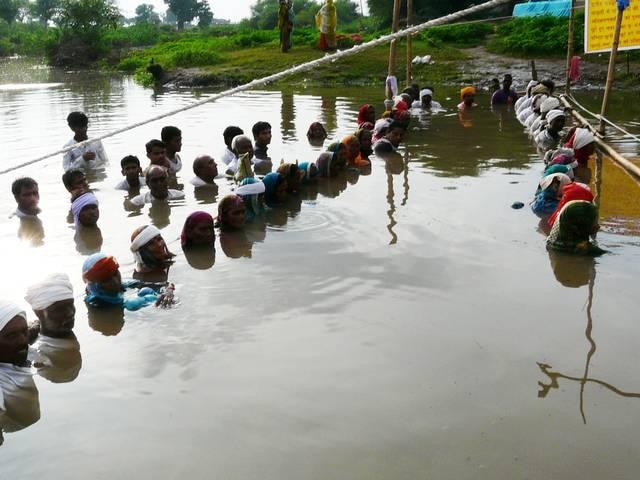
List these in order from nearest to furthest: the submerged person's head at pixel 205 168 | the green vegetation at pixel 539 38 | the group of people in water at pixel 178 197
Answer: the group of people in water at pixel 178 197 < the submerged person's head at pixel 205 168 < the green vegetation at pixel 539 38

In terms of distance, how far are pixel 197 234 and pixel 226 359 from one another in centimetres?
228

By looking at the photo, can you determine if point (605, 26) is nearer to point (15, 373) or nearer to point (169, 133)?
point (169, 133)

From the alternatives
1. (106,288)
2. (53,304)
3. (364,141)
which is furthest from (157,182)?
(53,304)

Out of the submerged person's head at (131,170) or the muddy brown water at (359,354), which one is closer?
the muddy brown water at (359,354)

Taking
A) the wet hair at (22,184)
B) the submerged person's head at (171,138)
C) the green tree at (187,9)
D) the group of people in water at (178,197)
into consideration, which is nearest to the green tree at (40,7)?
the green tree at (187,9)

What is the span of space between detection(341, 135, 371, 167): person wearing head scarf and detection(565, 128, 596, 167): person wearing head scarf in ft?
9.11

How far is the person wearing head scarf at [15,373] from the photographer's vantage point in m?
3.62

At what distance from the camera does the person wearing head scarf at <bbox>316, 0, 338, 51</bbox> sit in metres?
22.4

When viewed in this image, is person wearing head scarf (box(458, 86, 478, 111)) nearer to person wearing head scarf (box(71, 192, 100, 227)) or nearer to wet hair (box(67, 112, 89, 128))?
wet hair (box(67, 112, 89, 128))

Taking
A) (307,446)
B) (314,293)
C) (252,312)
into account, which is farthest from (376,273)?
(307,446)

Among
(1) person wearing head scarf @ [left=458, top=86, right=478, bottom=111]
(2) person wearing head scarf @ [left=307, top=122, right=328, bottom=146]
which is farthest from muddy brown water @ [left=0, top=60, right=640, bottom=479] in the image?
(1) person wearing head scarf @ [left=458, top=86, right=478, bottom=111]

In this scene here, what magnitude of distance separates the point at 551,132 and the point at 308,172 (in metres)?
4.20

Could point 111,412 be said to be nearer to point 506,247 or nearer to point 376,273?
point 376,273

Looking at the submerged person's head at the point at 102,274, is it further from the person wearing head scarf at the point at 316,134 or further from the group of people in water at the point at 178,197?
the person wearing head scarf at the point at 316,134
